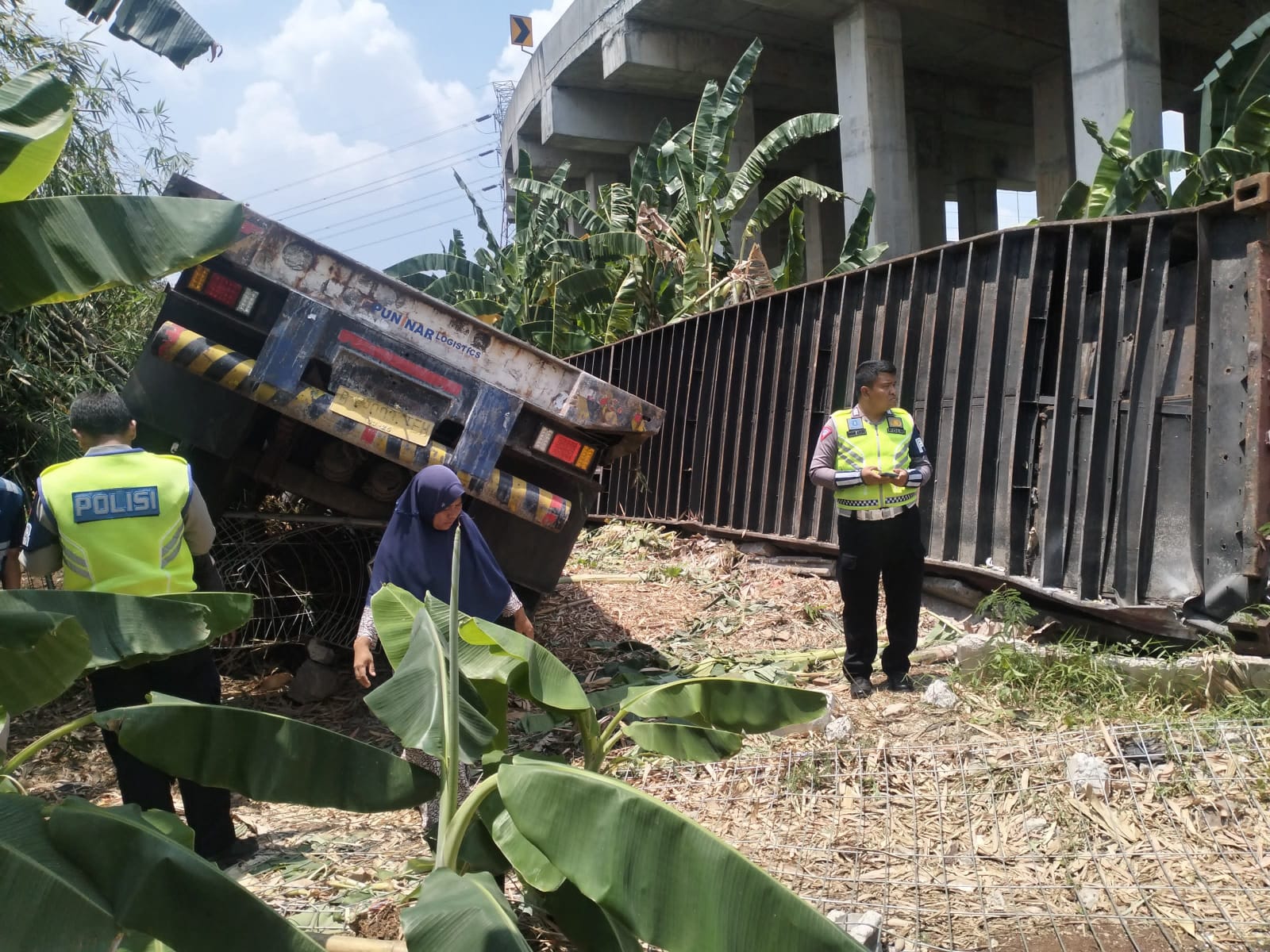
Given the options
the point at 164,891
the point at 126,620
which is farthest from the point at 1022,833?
the point at 126,620

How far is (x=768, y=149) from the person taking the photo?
16.0m

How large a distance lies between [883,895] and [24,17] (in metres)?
7.41

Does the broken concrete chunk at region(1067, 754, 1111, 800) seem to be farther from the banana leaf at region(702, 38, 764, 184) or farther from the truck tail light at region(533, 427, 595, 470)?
the banana leaf at region(702, 38, 764, 184)

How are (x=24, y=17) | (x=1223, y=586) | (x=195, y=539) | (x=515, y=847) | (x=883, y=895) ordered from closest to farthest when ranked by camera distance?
(x=515, y=847), (x=883, y=895), (x=195, y=539), (x=1223, y=586), (x=24, y=17)

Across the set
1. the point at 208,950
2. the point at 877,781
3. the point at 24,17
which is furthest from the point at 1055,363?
the point at 24,17

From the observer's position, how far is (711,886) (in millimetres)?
2027

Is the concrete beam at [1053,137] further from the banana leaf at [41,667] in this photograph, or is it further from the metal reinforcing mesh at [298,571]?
the banana leaf at [41,667]

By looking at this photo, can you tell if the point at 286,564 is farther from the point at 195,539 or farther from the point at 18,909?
the point at 18,909

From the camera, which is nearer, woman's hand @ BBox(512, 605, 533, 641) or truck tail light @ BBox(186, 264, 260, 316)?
woman's hand @ BBox(512, 605, 533, 641)

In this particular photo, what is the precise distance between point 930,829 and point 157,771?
2710mm

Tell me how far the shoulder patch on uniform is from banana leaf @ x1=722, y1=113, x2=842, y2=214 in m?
12.8

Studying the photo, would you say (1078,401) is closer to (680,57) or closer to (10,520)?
(10,520)

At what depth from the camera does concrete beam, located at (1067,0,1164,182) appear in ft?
42.0

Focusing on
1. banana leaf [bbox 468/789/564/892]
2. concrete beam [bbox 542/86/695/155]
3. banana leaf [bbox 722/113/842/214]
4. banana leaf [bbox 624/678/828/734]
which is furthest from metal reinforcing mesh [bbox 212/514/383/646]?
concrete beam [bbox 542/86/695/155]
